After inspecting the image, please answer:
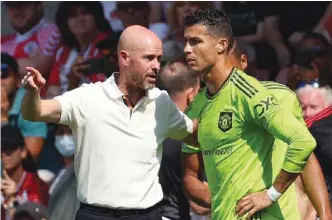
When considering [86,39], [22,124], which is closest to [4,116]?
[22,124]

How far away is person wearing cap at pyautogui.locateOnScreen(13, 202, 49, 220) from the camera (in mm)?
10648

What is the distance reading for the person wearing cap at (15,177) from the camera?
10.7 meters

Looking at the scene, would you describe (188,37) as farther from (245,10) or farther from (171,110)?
(245,10)

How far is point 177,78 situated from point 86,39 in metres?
2.58

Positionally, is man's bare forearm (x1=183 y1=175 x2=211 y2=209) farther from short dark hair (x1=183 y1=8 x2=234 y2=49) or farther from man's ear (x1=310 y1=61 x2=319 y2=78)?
man's ear (x1=310 y1=61 x2=319 y2=78)

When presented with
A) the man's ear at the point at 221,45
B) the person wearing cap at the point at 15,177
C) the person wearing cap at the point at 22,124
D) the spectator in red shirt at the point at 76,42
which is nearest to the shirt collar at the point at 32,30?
the spectator in red shirt at the point at 76,42

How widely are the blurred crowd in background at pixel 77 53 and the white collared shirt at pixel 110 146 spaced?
2.90 meters

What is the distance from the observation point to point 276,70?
10.3 metres

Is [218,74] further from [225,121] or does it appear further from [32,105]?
[32,105]

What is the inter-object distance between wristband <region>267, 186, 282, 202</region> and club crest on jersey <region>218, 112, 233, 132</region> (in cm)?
45

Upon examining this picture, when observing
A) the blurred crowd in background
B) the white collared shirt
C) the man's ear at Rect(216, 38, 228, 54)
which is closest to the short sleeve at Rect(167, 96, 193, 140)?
the white collared shirt

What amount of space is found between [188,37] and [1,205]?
4538mm

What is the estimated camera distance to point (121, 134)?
22.5ft

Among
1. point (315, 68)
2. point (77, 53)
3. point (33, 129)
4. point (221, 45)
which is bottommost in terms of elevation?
point (33, 129)
